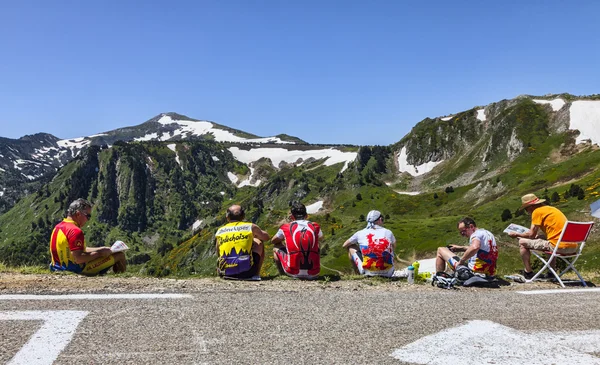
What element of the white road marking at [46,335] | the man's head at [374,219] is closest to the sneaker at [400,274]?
the man's head at [374,219]

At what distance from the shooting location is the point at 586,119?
119m

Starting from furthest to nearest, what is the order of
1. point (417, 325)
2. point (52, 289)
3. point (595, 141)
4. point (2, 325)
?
point (595, 141)
point (52, 289)
point (417, 325)
point (2, 325)

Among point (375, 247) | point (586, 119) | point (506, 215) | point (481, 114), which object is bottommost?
point (506, 215)

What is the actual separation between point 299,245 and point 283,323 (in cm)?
455

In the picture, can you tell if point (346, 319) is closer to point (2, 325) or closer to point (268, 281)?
point (268, 281)

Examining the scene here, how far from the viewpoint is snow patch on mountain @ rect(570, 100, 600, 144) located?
11256 centimetres

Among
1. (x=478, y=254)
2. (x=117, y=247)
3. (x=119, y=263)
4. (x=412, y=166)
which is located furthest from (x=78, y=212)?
(x=412, y=166)

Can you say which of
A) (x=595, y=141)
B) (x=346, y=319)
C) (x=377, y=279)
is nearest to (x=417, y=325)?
(x=346, y=319)

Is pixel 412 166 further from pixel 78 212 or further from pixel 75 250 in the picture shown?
pixel 75 250

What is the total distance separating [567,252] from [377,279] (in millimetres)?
5627

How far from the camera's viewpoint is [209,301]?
8.79 m

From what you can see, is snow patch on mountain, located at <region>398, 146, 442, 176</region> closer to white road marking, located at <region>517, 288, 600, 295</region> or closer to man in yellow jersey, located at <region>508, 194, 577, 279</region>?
man in yellow jersey, located at <region>508, 194, 577, 279</region>

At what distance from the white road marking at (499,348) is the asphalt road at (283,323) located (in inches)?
1.8

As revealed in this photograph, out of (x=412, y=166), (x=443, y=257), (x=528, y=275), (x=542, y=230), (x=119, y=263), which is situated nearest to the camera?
(x=119, y=263)
